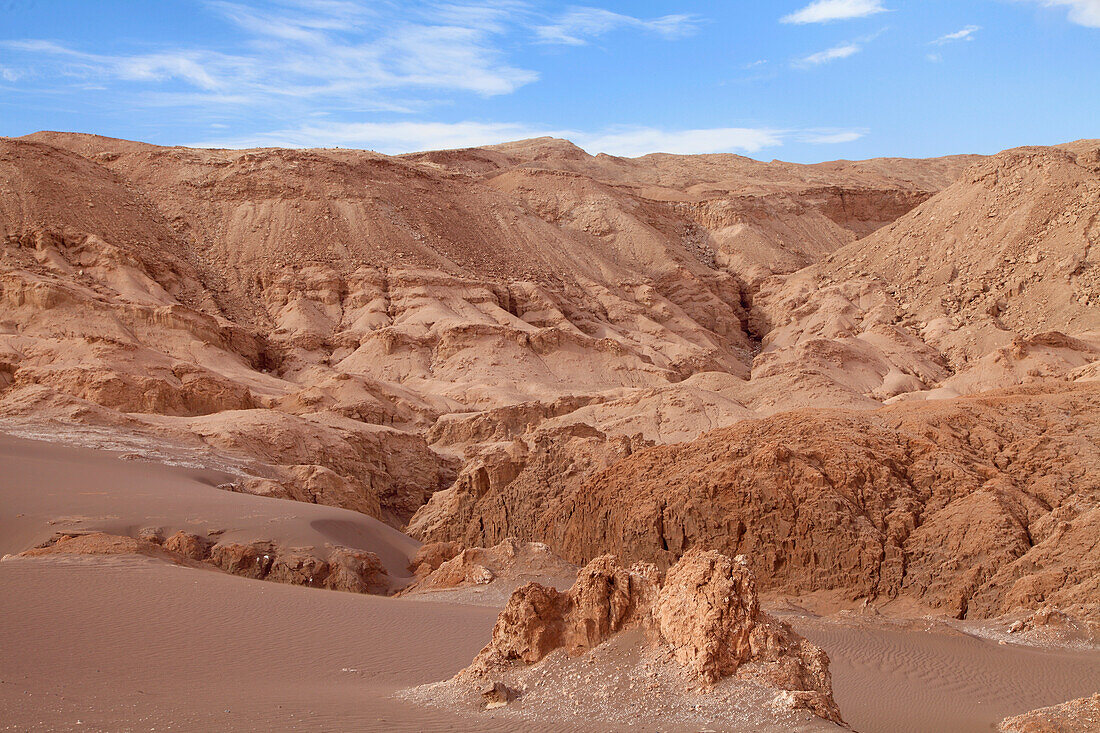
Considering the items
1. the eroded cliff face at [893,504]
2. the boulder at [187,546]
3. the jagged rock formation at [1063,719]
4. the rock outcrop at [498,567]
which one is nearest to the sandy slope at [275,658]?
the jagged rock formation at [1063,719]

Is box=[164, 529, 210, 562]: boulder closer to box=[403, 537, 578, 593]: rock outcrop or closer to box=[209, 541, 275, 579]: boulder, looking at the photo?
box=[209, 541, 275, 579]: boulder

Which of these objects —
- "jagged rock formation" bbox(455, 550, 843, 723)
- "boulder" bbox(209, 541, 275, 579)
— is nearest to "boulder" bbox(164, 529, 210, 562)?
"boulder" bbox(209, 541, 275, 579)

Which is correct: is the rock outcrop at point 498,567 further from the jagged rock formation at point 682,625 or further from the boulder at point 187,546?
the jagged rock formation at point 682,625

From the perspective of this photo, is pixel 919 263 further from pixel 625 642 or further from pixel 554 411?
pixel 625 642

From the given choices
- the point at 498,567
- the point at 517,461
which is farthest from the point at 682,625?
the point at 517,461

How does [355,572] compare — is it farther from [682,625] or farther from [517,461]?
[682,625]
